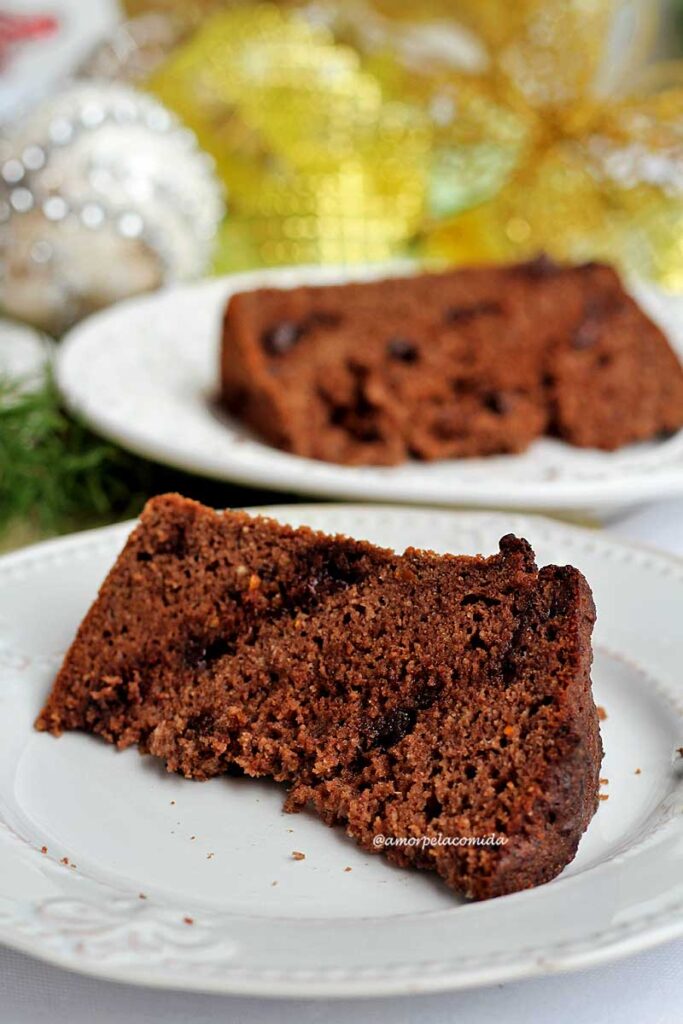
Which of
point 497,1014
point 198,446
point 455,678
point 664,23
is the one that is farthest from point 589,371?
point 664,23

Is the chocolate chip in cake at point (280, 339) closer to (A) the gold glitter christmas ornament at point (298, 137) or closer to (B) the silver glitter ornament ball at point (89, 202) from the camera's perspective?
(B) the silver glitter ornament ball at point (89, 202)

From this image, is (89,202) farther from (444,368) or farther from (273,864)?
(273,864)

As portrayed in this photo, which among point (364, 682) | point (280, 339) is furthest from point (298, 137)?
point (364, 682)
